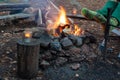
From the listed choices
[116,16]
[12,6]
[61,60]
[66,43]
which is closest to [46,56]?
[61,60]

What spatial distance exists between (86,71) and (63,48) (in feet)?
2.64

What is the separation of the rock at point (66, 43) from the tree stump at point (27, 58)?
1.07 m

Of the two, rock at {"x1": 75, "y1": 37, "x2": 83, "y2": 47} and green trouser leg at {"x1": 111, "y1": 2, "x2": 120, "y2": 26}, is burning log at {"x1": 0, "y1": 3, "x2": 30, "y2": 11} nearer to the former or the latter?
rock at {"x1": 75, "y1": 37, "x2": 83, "y2": 47}

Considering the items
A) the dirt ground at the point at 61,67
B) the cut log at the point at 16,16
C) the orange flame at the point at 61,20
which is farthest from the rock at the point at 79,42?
the cut log at the point at 16,16

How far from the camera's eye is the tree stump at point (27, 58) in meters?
5.07

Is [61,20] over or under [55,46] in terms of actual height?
over

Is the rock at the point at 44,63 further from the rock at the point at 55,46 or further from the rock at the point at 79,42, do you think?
the rock at the point at 79,42

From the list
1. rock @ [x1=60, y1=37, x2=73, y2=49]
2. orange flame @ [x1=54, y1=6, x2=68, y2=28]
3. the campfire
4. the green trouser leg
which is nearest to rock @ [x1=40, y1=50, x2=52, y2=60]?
rock @ [x1=60, y1=37, x2=73, y2=49]

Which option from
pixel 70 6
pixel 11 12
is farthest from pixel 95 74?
pixel 70 6

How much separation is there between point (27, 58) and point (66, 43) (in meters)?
1.36

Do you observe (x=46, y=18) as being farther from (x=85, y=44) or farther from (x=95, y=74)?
(x=95, y=74)

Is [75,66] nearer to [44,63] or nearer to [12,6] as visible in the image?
[44,63]

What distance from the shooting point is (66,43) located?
618 cm

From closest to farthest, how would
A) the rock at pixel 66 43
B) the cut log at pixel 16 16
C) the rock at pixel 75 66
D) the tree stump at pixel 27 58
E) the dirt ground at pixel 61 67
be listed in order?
the tree stump at pixel 27 58 → the dirt ground at pixel 61 67 → the rock at pixel 75 66 → the rock at pixel 66 43 → the cut log at pixel 16 16
